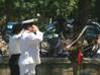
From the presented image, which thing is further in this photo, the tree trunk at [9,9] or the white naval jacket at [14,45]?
the tree trunk at [9,9]

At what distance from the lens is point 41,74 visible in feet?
36.1

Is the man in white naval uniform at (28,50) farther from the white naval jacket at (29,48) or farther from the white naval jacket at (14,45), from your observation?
the white naval jacket at (14,45)

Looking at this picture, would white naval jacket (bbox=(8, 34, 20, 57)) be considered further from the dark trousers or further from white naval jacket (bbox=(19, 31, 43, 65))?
white naval jacket (bbox=(19, 31, 43, 65))

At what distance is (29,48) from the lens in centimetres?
919

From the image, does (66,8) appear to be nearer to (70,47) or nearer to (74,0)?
(74,0)

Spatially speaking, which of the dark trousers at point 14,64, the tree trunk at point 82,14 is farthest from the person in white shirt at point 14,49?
the tree trunk at point 82,14

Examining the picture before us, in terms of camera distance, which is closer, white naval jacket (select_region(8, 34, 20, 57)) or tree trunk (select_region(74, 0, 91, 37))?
white naval jacket (select_region(8, 34, 20, 57))

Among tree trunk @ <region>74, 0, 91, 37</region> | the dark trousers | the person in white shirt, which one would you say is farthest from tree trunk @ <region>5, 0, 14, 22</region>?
tree trunk @ <region>74, 0, 91, 37</region>

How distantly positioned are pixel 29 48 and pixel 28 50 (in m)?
0.06

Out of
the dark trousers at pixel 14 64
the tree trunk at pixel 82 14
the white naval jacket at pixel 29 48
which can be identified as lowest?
the dark trousers at pixel 14 64

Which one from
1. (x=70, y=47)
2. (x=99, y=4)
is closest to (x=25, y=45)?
(x=70, y=47)

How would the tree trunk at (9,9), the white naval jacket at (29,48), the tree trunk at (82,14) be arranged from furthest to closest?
1. the tree trunk at (9,9)
2. the tree trunk at (82,14)
3. the white naval jacket at (29,48)

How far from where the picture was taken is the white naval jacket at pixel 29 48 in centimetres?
910

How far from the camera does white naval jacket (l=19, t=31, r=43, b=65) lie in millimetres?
9102
